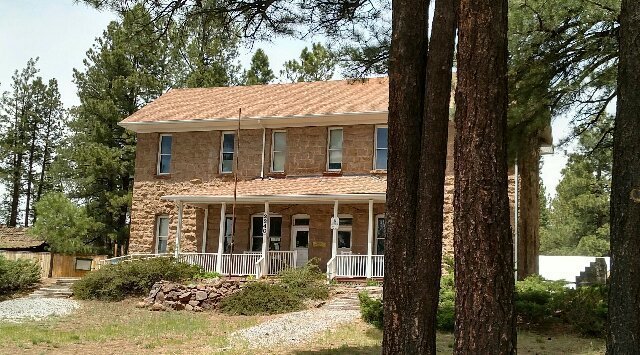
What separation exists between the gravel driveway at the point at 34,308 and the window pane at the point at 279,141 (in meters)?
8.58

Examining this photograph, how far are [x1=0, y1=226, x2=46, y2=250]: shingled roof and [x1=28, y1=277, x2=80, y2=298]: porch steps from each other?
1341 cm

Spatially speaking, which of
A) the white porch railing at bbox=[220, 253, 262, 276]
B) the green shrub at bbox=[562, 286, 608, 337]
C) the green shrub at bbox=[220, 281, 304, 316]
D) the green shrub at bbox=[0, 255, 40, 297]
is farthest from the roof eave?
the green shrub at bbox=[562, 286, 608, 337]

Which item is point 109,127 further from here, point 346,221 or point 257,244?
point 346,221

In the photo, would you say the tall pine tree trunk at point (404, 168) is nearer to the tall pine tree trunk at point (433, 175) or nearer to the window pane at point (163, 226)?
the tall pine tree trunk at point (433, 175)

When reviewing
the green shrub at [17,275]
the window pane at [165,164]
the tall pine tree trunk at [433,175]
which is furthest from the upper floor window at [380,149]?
the tall pine tree trunk at [433,175]

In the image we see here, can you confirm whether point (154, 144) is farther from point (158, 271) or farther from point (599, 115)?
point (599, 115)

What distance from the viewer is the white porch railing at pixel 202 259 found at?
2195 centimetres

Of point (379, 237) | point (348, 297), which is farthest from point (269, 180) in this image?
point (348, 297)

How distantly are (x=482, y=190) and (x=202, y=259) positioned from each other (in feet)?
58.9

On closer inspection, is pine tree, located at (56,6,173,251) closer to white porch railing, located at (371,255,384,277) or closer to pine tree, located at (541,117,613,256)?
white porch railing, located at (371,255,384,277)

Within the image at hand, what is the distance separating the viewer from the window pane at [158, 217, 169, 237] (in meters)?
24.7

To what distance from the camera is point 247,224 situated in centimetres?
2358

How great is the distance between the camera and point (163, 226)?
24844 mm

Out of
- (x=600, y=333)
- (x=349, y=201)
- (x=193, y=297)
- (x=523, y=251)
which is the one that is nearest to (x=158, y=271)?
(x=193, y=297)
